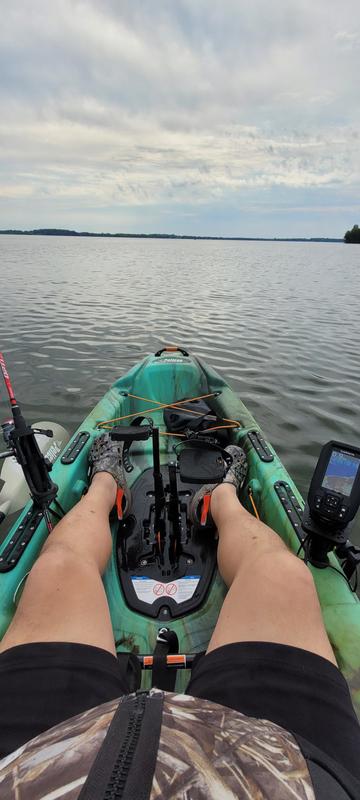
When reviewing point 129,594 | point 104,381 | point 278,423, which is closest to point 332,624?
point 129,594

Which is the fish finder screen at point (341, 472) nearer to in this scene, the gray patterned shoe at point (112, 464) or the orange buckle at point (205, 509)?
the orange buckle at point (205, 509)

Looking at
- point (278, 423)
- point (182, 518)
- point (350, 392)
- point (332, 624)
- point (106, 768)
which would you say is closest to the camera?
point (106, 768)

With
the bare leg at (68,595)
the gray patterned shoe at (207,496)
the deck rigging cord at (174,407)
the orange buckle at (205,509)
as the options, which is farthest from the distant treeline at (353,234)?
the bare leg at (68,595)

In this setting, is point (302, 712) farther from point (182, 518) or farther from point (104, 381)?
point (104, 381)

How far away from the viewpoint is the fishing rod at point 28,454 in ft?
7.76

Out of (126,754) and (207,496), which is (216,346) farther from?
(126,754)

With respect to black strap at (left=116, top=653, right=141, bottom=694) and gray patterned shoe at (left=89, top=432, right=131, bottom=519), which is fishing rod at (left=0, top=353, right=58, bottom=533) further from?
black strap at (left=116, top=653, right=141, bottom=694)

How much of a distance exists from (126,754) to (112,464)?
2.39 metres

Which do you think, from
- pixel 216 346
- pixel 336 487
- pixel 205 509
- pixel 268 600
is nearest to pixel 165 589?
pixel 205 509

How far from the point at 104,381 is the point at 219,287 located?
1488cm

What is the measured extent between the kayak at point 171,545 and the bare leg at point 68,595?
0.52 m

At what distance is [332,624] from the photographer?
83.4 inches

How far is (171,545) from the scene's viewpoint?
2840 millimetres

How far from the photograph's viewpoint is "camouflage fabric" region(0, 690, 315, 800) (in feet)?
2.70
